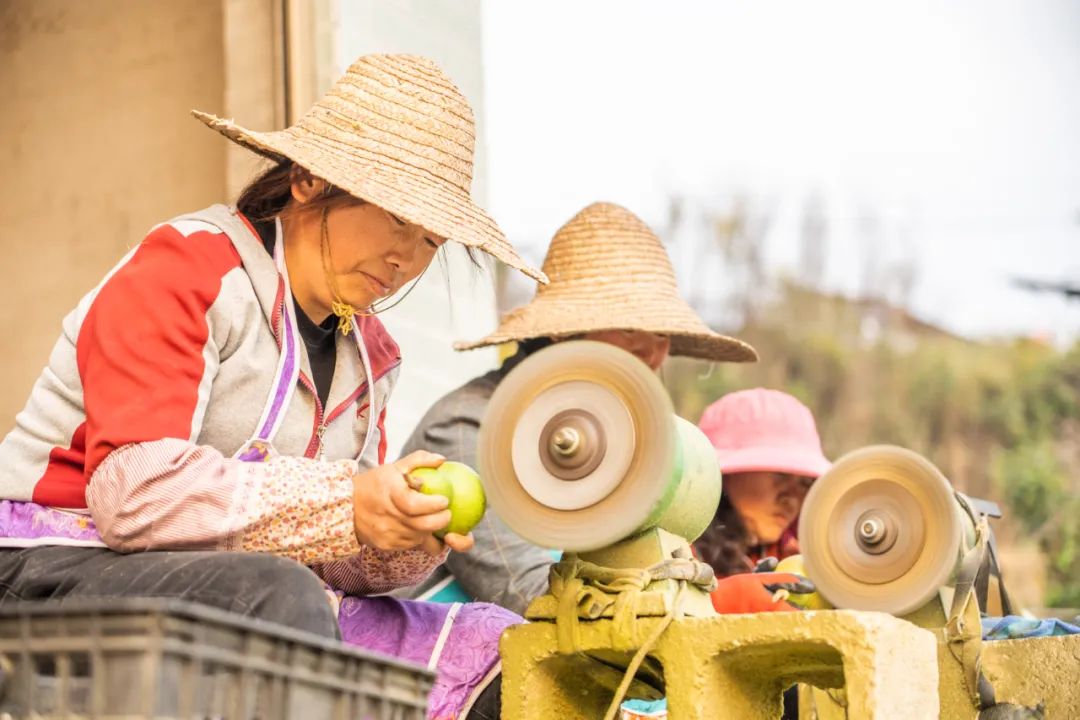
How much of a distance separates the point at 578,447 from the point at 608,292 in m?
1.62

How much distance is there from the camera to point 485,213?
2490mm

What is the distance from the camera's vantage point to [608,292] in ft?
11.6

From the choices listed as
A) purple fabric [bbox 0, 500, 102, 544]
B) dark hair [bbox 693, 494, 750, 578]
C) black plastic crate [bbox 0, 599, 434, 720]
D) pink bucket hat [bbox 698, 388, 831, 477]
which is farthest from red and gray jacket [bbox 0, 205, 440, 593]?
pink bucket hat [bbox 698, 388, 831, 477]

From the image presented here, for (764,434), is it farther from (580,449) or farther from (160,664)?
(160,664)

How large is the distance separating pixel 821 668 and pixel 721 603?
538 millimetres

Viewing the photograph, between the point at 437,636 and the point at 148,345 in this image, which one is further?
the point at 437,636

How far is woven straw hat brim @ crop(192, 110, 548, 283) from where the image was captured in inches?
88.6

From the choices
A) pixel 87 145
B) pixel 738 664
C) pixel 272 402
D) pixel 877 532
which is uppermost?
pixel 87 145

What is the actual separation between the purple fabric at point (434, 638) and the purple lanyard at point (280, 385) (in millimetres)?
377

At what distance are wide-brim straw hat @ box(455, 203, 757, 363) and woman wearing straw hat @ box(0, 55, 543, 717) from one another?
833 millimetres

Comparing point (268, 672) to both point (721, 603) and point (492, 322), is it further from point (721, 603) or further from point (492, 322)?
point (492, 322)

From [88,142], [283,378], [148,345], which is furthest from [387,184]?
[88,142]

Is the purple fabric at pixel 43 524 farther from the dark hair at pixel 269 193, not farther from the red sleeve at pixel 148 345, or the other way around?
the dark hair at pixel 269 193

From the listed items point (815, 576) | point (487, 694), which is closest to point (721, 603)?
point (815, 576)
